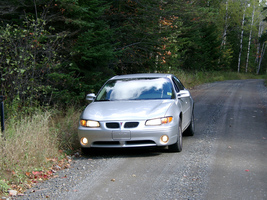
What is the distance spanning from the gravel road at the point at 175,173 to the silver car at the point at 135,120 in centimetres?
35

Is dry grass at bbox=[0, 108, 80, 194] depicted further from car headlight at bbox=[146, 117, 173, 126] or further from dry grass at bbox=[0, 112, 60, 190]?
car headlight at bbox=[146, 117, 173, 126]

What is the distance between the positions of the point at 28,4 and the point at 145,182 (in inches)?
328

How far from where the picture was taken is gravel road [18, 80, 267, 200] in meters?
4.88

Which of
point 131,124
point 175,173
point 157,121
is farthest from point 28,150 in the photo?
point 175,173

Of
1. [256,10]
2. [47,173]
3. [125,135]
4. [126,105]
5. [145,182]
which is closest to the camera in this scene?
[145,182]

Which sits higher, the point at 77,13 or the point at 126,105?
the point at 77,13

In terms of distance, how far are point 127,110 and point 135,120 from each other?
364mm

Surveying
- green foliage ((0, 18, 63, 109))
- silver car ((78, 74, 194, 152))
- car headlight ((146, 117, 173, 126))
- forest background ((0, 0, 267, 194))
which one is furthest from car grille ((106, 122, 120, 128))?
green foliage ((0, 18, 63, 109))

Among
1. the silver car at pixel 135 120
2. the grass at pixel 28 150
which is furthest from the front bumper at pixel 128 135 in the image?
the grass at pixel 28 150

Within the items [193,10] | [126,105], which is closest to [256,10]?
[193,10]

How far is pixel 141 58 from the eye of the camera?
16.2 m

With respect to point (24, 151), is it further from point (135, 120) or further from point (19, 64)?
point (19, 64)

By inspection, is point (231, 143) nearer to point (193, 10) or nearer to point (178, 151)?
point (178, 151)

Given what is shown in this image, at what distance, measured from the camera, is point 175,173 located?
19.1 ft
